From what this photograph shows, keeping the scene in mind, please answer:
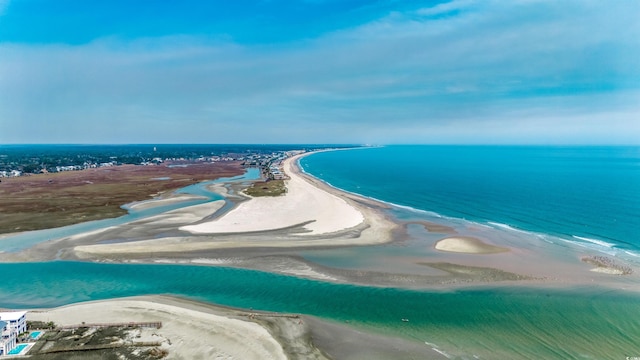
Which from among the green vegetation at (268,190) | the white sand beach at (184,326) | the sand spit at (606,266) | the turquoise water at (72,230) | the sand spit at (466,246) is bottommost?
the white sand beach at (184,326)

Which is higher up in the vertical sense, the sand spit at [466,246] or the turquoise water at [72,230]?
the sand spit at [466,246]

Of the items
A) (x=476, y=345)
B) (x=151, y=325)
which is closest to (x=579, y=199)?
(x=476, y=345)

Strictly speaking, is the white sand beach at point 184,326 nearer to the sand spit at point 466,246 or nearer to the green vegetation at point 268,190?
the sand spit at point 466,246

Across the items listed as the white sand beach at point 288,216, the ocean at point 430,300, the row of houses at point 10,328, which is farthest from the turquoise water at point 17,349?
the white sand beach at point 288,216

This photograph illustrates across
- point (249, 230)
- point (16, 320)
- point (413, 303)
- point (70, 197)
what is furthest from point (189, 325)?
point (70, 197)

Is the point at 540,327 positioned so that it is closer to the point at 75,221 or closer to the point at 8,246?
the point at 8,246

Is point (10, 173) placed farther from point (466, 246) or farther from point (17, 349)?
point (466, 246)

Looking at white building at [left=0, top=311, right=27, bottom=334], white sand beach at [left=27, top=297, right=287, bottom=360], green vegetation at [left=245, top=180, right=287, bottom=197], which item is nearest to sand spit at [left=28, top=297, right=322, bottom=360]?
white sand beach at [left=27, top=297, right=287, bottom=360]

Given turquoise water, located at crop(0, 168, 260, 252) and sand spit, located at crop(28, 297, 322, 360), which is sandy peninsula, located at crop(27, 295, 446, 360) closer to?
sand spit, located at crop(28, 297, 322, 360)
